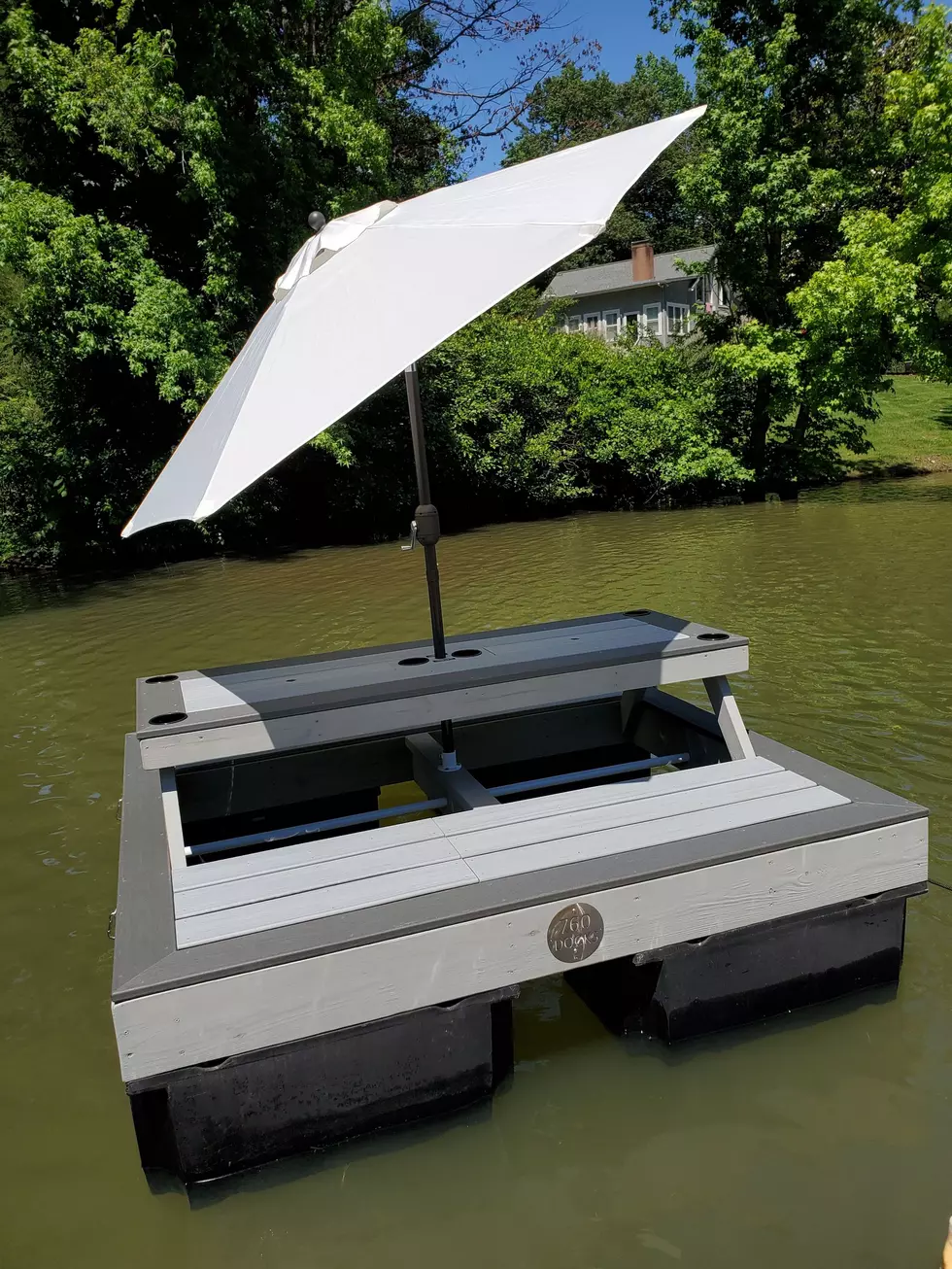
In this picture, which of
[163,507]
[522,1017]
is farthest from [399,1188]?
[163,507]

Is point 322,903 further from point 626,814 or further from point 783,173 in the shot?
point 783,173

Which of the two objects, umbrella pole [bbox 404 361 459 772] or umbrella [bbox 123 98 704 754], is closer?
umbrella [bbox 123 98 704 754]

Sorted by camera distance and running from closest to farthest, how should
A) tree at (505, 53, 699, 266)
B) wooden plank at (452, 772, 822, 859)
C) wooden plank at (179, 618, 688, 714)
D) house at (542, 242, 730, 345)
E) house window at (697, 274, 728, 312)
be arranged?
wooden plank at (452, 772, 822, 859)
wooden plank at (179, 618, 688, 714)
house at (542, 242, 730, 345)
house window at (697, 274, 728, 312)
tree at (505, 53, 699, 266)

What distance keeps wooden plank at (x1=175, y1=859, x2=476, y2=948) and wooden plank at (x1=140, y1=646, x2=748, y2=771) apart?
65 centimetres

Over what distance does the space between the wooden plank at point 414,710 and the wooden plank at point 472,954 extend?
0.92 m

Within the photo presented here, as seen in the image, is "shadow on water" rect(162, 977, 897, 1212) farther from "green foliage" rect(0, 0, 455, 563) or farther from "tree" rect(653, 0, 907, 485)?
"tree" rect(653, 0, 907, 485)

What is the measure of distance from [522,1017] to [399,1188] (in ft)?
2.74

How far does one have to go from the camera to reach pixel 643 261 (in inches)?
1426

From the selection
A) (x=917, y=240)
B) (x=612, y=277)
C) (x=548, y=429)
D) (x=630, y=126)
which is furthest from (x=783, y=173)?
(x=630, y=126)

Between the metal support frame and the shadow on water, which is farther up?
the metal support frame

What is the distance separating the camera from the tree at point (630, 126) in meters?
44.4

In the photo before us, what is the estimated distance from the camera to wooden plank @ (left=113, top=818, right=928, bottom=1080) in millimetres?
2232

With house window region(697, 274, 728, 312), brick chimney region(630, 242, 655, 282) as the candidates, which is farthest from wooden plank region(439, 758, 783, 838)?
house window region(697, 274, 728, 312)

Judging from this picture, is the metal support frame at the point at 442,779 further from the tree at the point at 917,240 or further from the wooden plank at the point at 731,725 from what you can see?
the tree at the point at 917,240
